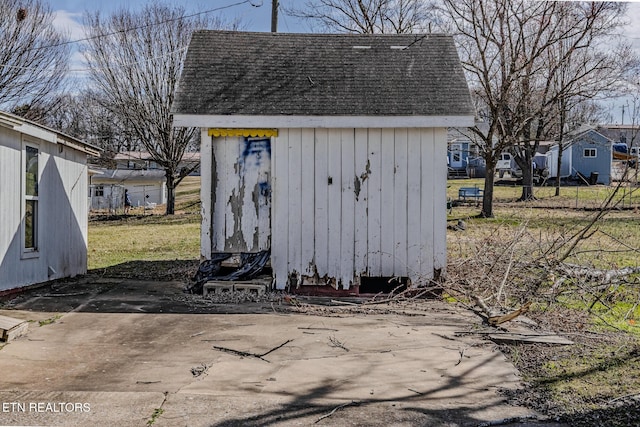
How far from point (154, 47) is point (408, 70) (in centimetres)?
2297

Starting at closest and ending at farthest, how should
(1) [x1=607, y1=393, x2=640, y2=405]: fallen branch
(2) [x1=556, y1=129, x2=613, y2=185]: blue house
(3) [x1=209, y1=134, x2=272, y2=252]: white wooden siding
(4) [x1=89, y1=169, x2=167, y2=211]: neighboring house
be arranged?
(1) [x1=607, y1=393, x2=640, y2=405]: fallen branch
(3) [x1=209, y1=134, x2=272, y2=252]: white wooden siding
(4) [x1=89, y1=169, x2=167, y2=211]: neighboring house
(2) [x1=556, y1=129, x2=613, y2=185]: blue house

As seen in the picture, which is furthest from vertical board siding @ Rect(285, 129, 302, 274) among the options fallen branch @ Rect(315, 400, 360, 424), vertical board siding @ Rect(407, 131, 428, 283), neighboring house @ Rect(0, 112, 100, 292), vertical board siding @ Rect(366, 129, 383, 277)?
fallen branch @ Rect(315, 400, 360, 424)

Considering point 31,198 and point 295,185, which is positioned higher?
point 295,185

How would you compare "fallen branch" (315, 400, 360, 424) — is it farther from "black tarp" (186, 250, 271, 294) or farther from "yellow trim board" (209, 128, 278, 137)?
"yellow trim board" (209, 128, 278, 137)

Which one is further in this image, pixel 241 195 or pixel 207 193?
pixel 241 195

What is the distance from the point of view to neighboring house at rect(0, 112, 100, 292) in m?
8.59

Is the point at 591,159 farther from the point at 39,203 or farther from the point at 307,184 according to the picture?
the point at 39,203

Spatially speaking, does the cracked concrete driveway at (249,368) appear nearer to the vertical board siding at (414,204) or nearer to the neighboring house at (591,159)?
the vertical board siding at (414,204)

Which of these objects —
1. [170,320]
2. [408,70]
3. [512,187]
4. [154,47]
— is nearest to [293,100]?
[408,70]

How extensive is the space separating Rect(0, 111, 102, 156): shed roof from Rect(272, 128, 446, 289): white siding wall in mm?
3661

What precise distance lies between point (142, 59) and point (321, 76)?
22661 millimetres

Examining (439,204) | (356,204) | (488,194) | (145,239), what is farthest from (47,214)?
(488,194)

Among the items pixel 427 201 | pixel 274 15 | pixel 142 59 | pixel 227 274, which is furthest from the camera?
pixel 142 59

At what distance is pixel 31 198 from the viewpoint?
30.8 ft
